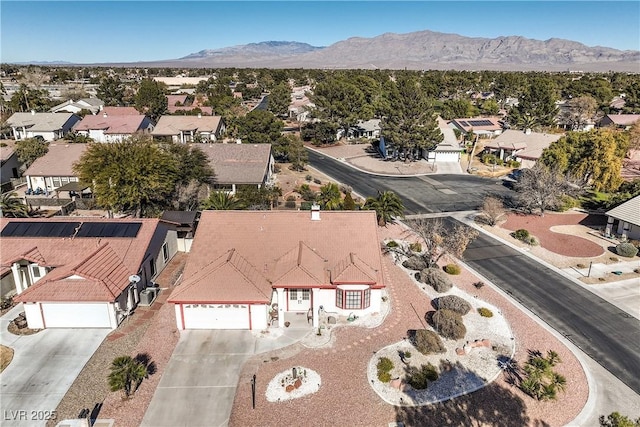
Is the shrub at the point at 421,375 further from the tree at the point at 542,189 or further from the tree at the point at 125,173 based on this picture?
the tree at the point at 542,189

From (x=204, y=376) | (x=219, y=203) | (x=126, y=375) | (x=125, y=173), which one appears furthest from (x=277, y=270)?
(x=125, y=173)

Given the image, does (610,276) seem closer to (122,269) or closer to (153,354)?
(153,354)

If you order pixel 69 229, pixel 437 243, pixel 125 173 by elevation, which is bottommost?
pixel 437 243

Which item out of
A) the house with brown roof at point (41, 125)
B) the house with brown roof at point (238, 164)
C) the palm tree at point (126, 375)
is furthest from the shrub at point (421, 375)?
the house with brown roof at point (41, 125)

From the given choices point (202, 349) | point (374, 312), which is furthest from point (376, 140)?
point (202, 349)

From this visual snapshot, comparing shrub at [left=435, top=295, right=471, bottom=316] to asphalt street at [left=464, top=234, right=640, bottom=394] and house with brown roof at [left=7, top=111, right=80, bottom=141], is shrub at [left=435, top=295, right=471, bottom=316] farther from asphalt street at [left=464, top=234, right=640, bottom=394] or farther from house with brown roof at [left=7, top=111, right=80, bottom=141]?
house with brown roof at [left=7, top=111, right=80, bottom=141]

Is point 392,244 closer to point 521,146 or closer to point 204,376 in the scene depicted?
point 204,376
